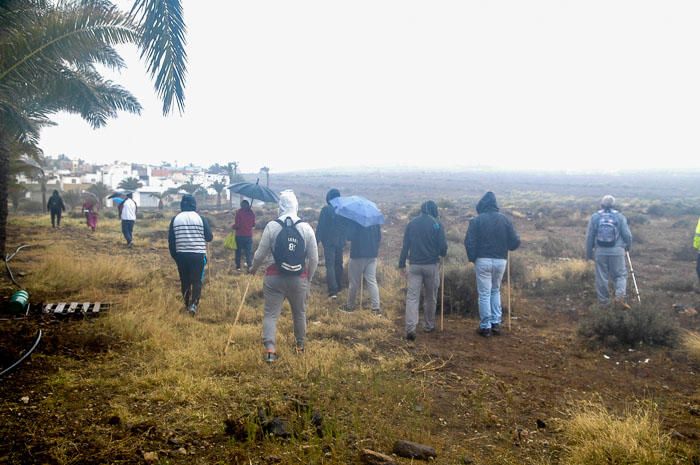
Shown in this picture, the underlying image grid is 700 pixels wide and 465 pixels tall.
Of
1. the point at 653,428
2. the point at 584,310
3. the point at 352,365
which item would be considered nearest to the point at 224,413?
the point at 352,365

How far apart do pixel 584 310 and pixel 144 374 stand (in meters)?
7.50

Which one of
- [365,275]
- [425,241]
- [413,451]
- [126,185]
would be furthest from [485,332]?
[126,185]

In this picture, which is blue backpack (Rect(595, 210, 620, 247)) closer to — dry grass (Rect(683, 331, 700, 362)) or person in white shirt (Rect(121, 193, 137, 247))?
dry grass (Rect(683, 331, 700, 362))

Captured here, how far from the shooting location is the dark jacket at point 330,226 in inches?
382

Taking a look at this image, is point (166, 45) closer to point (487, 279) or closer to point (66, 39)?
point (66, 39)

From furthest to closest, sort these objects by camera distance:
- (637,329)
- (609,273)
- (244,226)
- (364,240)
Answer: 1. (244,226)
2. (609,273)
3. (364,240)
4. (637,329)

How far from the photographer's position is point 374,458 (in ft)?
13.0

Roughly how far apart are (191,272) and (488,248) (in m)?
4.25

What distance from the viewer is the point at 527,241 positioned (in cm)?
1988

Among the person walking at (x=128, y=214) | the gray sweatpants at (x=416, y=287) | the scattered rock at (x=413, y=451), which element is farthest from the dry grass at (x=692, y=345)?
the person walking at (x=128, y=214)

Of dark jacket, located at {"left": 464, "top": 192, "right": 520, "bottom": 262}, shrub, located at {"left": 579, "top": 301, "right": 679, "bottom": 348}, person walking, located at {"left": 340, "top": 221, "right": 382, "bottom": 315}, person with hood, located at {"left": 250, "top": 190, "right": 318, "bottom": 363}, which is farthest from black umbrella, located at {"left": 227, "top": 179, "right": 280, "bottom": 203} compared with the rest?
shrub, located at {"left": 579, "top": 301, "right": 679, "bottom": 348}

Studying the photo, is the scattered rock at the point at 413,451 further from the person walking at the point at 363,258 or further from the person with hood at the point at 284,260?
the person walking at the point at 363,258

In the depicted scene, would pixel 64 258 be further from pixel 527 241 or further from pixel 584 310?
pixel 527 241

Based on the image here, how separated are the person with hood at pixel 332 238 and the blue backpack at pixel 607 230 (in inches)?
170
